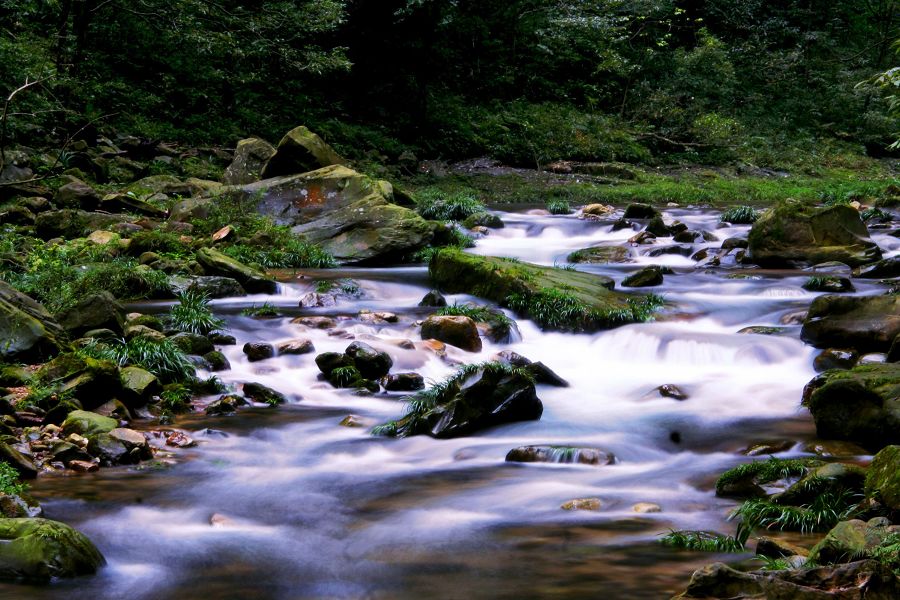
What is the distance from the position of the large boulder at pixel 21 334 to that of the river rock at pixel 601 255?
10.4 meters

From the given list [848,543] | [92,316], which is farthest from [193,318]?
[848,543]

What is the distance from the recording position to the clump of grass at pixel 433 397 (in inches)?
289

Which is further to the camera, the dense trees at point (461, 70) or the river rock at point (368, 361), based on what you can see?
the dense trees at point (461, 70)

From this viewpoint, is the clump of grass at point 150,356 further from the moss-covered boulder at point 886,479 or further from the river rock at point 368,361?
the moss-covered boulder at point 886,479

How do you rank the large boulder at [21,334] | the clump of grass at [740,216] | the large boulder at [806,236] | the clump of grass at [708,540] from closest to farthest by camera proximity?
the clump of grass at [708,540]
the large boulder at [21,334]
the large boulder at [806,236]
the clump of grass at [740,216]

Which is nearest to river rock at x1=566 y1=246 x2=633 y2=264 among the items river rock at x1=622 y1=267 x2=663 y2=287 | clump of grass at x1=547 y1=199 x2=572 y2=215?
river rock at x1=622 y1=267 x2=663 y2=287

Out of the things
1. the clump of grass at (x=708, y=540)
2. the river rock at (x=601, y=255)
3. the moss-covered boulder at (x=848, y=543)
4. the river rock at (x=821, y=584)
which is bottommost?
the clump of grass at (x=708, y=540)

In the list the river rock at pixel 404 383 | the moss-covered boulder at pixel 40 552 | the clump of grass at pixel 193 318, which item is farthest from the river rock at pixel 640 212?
the moss-covered boulder at pixel 40 552

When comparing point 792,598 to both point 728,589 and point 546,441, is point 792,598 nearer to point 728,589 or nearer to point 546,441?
point 728,589

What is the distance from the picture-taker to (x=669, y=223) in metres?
18.3

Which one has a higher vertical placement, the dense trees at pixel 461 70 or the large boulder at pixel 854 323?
the dense trees at pixel 461 70

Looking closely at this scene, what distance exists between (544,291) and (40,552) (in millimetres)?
7956

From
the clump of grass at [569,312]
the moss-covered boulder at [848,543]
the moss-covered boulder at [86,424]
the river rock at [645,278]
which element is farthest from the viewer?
the river rock at [645,278]

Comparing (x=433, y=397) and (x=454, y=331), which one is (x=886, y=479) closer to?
(x=433, y=397)
